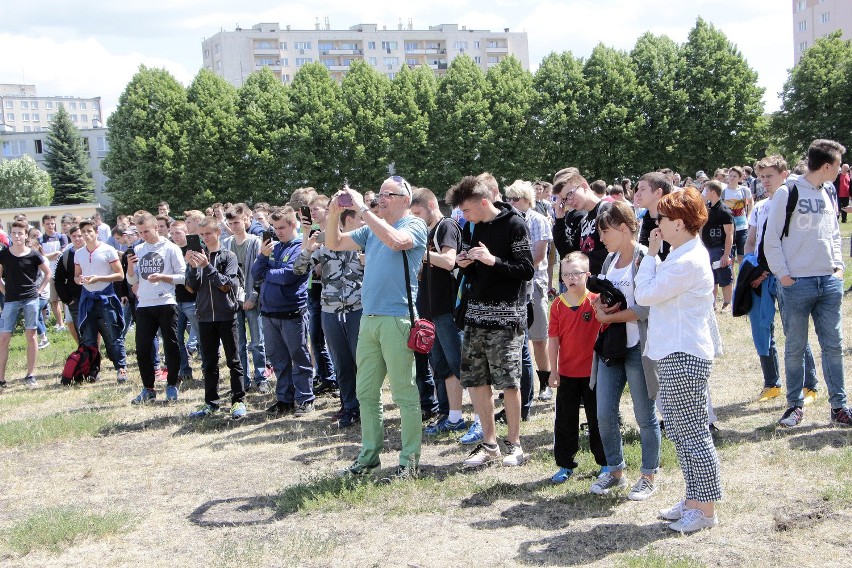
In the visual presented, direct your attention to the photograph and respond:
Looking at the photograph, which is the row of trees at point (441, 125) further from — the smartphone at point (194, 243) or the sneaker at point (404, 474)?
the sneaker at point (404, 474)

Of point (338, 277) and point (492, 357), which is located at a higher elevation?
point (338, 277)

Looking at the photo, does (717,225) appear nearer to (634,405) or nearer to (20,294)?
(634,405)

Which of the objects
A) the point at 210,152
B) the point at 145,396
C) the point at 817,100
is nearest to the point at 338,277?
the point at 145,396

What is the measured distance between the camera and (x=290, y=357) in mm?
8391

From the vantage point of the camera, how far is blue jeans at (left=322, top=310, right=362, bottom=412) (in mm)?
7453

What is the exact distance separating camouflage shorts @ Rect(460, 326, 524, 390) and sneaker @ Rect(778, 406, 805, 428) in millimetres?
2250

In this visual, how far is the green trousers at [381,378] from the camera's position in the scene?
5.73m

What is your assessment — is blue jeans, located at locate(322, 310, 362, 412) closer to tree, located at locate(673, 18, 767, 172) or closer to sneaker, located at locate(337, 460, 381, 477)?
sneaker, located at locate(337, 460, 381, 477)

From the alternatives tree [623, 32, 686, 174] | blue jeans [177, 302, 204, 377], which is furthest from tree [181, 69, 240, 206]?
blue jeans [177, 302, 204, 377]

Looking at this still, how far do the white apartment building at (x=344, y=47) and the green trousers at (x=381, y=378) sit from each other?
100m

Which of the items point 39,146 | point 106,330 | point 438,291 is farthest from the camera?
point 39,146

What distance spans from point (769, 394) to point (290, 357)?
15.1 ft

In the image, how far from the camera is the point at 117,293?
12.2 m

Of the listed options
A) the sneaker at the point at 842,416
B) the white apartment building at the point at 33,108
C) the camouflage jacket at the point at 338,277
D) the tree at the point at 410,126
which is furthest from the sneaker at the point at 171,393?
the white apartment building at the point at 33,108
